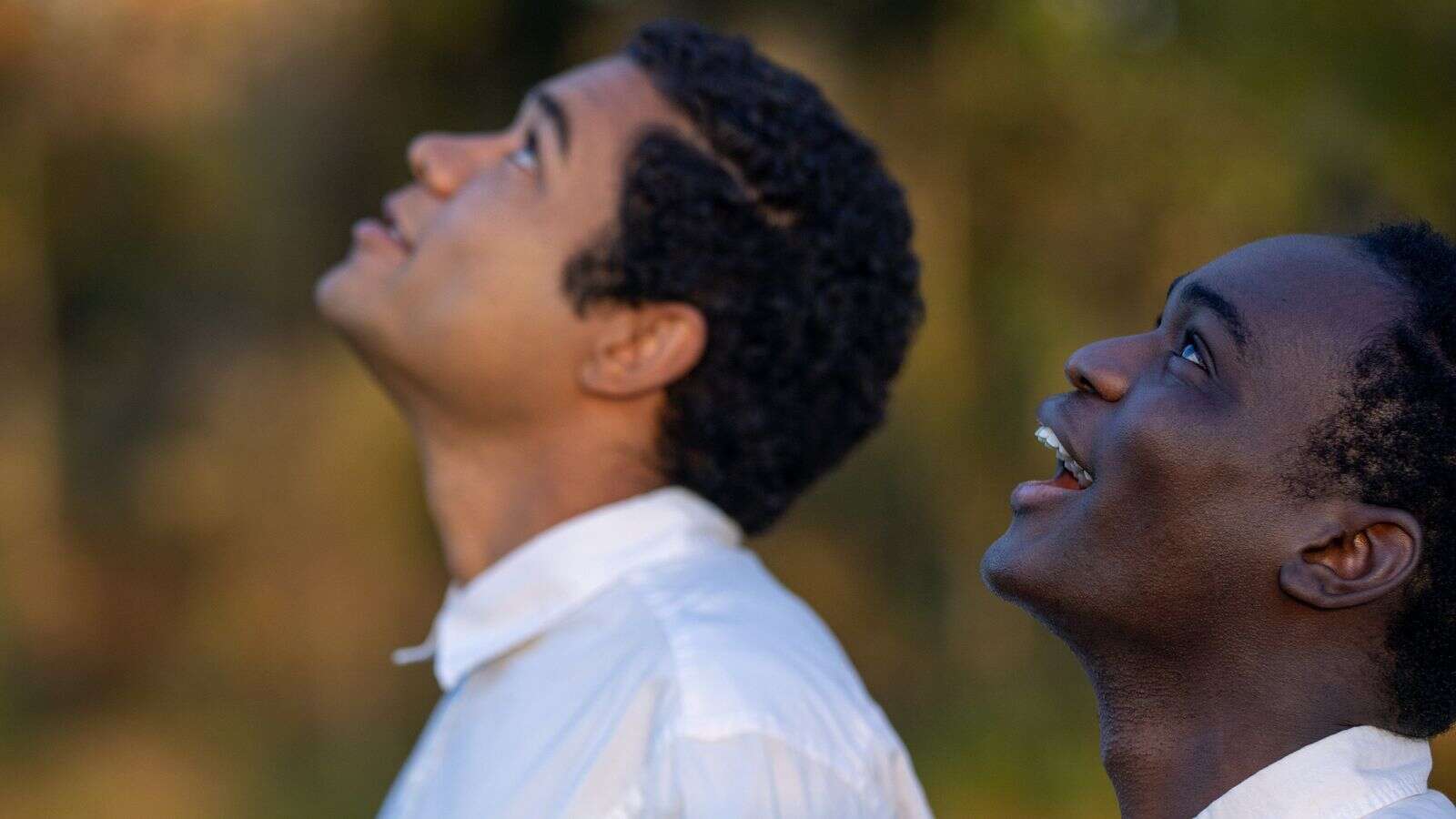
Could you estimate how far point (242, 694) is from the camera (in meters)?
5.68

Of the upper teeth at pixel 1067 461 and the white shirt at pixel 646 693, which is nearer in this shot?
the upper teeth at pixel 1067 461

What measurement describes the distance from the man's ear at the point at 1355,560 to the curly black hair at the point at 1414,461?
0.02 metres

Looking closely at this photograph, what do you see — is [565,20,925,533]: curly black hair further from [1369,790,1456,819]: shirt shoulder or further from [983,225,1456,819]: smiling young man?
[1369,790,1456,819]: shirt shoulder

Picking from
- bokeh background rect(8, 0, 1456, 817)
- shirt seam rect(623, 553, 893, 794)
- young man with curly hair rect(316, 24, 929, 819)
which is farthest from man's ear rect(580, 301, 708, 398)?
bokeh background rect(8, 0, 1456, 817)

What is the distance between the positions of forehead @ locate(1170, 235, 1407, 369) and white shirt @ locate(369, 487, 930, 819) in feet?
2.43

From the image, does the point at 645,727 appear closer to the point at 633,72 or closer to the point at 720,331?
the point at 720,331

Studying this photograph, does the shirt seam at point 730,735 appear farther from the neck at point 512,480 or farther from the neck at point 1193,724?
the neck at point 1193,724

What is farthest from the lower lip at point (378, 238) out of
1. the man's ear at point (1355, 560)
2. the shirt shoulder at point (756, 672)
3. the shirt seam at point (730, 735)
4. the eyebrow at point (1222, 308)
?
the man's ear at point (1355, 560)

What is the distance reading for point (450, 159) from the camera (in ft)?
7.68

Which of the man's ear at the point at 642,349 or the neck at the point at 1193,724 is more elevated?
the man's ear at the point at 642,349

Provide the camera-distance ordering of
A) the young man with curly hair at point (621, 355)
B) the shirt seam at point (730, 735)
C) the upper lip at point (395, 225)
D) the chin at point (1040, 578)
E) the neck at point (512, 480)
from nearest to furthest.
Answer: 1. the chin at point (1040, 578)
2. the shirt seam at point (730, 735)
3. the young man with curly hair at point (621, 355)
4. the neck at point (512, 480)
5. the upper lip at point (395, 225)

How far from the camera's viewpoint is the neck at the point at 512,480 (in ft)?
7.20

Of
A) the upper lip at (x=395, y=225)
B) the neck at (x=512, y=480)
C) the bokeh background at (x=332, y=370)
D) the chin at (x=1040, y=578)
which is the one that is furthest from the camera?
the bokeh background at (x=332, y=370)

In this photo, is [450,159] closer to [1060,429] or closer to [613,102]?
[613,102]
